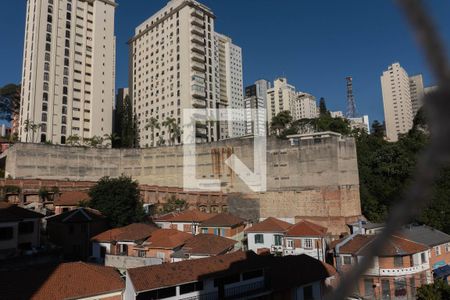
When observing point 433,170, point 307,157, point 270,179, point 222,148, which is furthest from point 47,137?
point 433,170

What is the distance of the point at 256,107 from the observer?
155125mm

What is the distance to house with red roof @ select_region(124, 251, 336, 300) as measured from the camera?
20203 millimetres

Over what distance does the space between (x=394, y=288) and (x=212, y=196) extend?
3520 centimetres

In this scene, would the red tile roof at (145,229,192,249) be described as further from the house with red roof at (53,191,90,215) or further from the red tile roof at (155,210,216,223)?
the house with red roof at (53,191,90,215)

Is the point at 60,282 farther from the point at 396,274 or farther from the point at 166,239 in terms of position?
the point at 396,274

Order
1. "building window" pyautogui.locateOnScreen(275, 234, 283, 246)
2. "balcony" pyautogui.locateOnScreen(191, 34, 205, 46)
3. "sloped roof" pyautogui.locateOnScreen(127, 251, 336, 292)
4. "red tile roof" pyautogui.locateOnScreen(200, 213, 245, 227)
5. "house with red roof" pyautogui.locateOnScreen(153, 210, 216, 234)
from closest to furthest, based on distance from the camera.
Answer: "sloped roof" pyautogui.locateOnScreen(127, 251, 336, 292), "building window" pyautogui.locateOnScreen(275, 234, 283, 246), "red tile roof" pyautogui.locateOnScreen(200, 213, 245, 227), "house with red roof" pyautogui.locateOnScreen(153, 210, 216, 234), "balcony" pyautogui.locateOnScreen(191, 34, 205, 46)

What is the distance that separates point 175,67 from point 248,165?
151 feet

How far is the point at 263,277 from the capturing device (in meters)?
24.0

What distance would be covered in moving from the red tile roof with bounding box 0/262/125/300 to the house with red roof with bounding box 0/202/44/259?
12.6m

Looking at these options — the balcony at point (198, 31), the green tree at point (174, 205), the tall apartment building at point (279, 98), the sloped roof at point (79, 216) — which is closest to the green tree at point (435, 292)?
the sloped roof at point (79, 216)

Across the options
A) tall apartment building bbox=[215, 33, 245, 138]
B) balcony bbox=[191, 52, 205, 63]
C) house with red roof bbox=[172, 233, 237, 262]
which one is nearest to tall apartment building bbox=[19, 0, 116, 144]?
balcony bbox=[191, 52, 205, 63]

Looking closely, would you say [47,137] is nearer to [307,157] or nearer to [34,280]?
[307,157]

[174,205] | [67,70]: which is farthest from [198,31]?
[174,205]

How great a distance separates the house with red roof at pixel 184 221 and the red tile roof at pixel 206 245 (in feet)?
35.1
